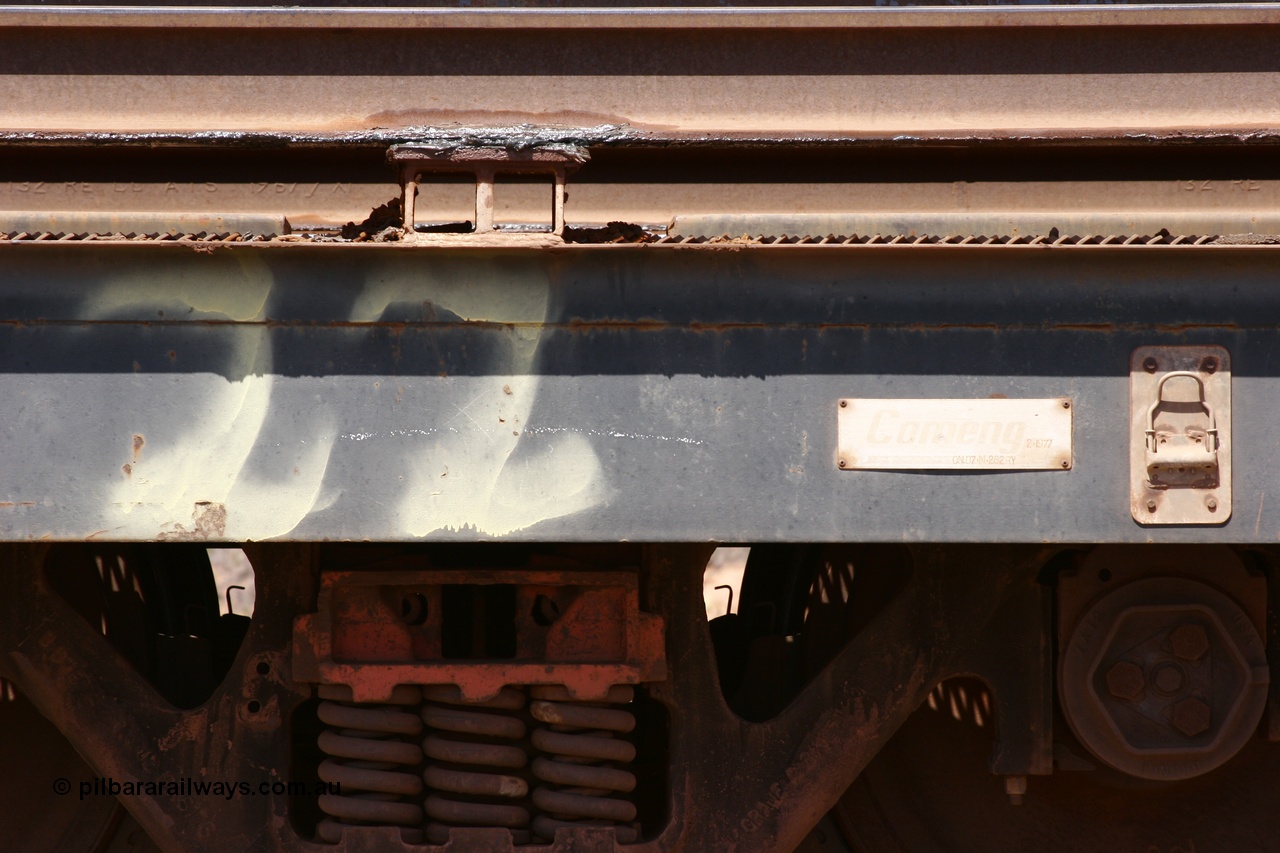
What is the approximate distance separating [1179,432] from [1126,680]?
0.69m

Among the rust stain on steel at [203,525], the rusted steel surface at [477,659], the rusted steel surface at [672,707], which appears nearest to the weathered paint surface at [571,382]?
the rust stain on steel at [203,525]

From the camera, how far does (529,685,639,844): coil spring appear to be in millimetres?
2102

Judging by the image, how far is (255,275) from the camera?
65.0 inches

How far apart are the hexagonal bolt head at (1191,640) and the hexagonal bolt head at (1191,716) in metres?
0.09

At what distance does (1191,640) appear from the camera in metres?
2.12

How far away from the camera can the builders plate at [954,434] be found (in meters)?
1.67

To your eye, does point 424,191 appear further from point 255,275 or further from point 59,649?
point 59,649

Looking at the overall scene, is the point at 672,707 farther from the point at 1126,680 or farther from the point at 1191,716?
the point at 1191,716
